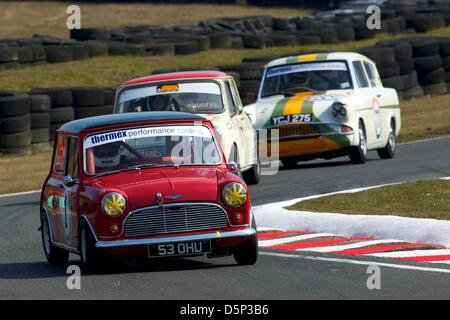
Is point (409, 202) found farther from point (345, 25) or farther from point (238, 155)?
point (345, 25)

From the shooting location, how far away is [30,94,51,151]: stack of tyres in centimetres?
2134

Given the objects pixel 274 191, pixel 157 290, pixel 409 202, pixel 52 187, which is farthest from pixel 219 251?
pixel 274 191

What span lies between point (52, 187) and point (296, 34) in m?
22.4

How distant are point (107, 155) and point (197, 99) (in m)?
5.26

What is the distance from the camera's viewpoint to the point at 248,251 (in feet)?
31.9

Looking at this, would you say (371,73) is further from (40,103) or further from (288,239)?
(288,239)

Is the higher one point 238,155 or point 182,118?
point 182,118

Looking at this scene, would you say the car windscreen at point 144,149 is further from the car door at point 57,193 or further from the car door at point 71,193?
the car door at point 57,193

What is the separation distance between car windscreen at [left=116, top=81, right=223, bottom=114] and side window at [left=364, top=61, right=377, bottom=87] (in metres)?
4.06

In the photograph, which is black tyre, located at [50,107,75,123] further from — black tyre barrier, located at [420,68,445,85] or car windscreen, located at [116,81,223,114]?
black tyre barrier, located at [420,68,445,85]

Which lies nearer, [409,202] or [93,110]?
[409,202]

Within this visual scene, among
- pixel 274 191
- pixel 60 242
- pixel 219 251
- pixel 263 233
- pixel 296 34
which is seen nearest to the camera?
pixel 219 251

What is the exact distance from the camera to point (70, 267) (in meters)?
10.0

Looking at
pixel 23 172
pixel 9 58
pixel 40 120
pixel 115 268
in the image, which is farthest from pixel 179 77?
pixel 9 58
